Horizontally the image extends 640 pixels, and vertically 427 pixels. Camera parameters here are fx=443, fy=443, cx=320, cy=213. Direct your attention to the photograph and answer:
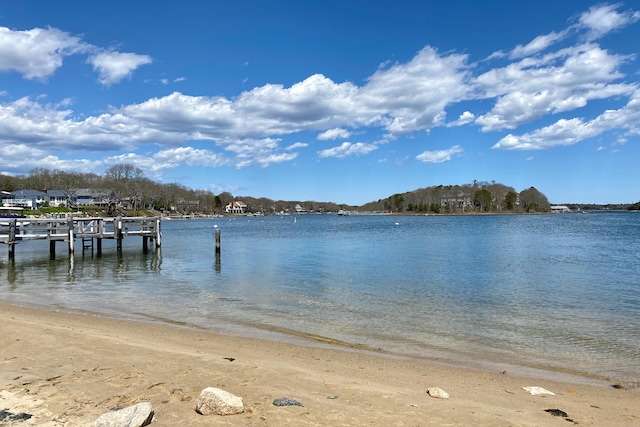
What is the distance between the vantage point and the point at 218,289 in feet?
63.3

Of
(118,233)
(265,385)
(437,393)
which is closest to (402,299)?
(437,393)

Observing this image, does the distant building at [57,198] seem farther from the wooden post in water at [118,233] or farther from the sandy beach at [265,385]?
the sandy beach at [265,385]

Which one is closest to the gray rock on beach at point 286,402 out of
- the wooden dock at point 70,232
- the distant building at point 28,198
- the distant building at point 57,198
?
the wooden dock at point 70,232

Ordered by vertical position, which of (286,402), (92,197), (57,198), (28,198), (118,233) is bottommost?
(286,402)

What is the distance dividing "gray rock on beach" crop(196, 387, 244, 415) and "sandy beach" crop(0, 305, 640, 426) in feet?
0.25

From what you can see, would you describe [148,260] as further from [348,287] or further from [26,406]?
[26,406]

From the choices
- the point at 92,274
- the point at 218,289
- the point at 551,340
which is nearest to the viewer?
the point at 551,340

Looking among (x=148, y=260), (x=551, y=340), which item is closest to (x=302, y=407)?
(x=551, y=340)

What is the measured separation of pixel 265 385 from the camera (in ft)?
21.9

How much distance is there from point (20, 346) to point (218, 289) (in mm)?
10753

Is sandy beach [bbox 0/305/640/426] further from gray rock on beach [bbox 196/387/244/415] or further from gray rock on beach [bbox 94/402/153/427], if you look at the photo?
gray rock on beach [bbox 94/402/153/427]

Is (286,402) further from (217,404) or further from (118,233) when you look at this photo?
(118,233)

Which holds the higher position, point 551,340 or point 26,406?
point 26,406

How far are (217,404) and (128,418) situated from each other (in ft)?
3.21
